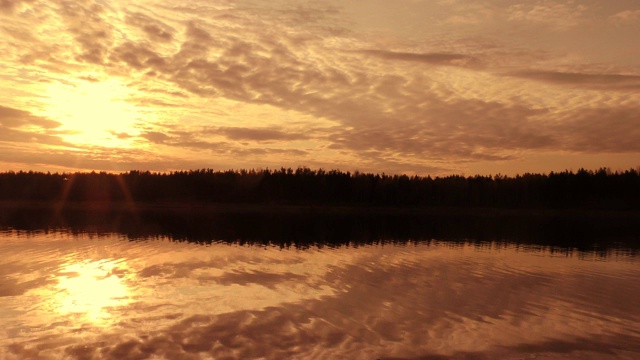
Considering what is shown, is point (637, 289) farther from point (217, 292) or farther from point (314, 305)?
point (217, 292)

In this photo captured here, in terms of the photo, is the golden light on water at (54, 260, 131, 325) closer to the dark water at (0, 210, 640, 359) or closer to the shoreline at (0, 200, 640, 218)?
the dark water at (0, 210, 640, 359)

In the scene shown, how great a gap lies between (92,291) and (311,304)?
9.37 m

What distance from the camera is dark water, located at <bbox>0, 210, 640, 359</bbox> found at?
16.3 meters

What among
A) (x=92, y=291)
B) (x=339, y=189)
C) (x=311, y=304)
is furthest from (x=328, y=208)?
(x=311, y=304)

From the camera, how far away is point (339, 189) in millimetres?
144375

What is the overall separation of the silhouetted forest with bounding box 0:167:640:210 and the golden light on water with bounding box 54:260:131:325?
112m

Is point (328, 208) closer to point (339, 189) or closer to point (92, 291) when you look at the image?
point (339, 189)

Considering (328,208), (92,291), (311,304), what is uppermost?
(328,208)

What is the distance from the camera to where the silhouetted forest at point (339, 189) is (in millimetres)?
135375

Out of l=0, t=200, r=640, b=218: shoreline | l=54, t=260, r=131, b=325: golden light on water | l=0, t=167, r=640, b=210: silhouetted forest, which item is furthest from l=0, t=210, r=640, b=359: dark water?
l=0, t=167, r=640, b=210: silhouetted forest

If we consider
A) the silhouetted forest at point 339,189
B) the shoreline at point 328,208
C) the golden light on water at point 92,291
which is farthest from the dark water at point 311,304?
the silhouetted forest at point 339,189

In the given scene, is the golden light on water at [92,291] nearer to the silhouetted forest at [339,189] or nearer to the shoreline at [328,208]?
the shoreline at [328,208]

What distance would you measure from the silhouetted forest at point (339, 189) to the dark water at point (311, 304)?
10142 cm

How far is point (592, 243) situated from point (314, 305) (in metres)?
40.0
